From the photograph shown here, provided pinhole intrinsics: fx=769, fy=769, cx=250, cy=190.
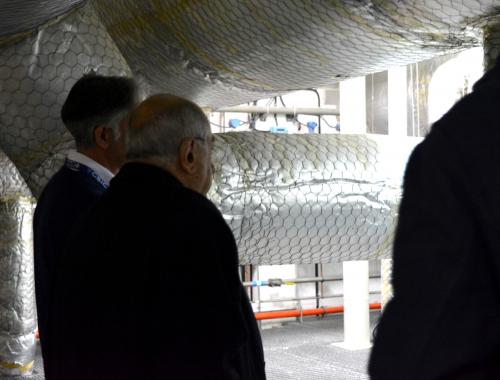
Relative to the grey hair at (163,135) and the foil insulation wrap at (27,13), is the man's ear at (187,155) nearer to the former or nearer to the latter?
the grey hair at (163,135)

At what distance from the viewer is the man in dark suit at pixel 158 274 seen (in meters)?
0.93

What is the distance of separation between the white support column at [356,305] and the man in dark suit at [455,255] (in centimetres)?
352

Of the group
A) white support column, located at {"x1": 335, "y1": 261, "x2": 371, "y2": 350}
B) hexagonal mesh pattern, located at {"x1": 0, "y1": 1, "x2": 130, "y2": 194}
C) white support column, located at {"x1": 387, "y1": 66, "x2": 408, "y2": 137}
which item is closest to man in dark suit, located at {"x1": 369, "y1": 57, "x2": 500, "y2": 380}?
hexagonal mesh pattern, located at {"x1": 0, "y1": 1, "x2": 130, "y2": 194}

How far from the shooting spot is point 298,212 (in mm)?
1552

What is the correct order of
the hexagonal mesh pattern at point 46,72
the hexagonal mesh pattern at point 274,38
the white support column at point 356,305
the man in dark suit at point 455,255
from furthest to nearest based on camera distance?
1. the white support column at point 356,305
2. the hexagonal mesh pattern at point 46,72
3. the hexagonal mesh pattern at point 274,38
4. the man in dark suit at point 455,255

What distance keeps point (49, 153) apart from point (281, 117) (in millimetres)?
3756

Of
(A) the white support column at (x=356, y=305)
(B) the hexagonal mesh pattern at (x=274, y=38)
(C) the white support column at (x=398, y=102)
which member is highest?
(C) the white support column at (x=398, y=102)

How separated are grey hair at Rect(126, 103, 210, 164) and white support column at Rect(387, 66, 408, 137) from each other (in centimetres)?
272

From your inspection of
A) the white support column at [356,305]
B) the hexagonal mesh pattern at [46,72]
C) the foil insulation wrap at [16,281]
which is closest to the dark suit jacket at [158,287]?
the hexagonal mesh pattern at [46,72]

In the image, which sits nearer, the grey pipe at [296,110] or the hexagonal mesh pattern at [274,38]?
the hexagonal mesh pattern at [274,38]

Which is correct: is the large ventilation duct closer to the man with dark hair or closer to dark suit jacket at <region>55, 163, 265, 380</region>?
the man with dark hair

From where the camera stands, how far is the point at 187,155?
1.00 metres

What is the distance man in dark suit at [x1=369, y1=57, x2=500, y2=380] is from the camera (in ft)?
1.28

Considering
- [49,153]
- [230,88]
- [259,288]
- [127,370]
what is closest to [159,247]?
[127,370]
